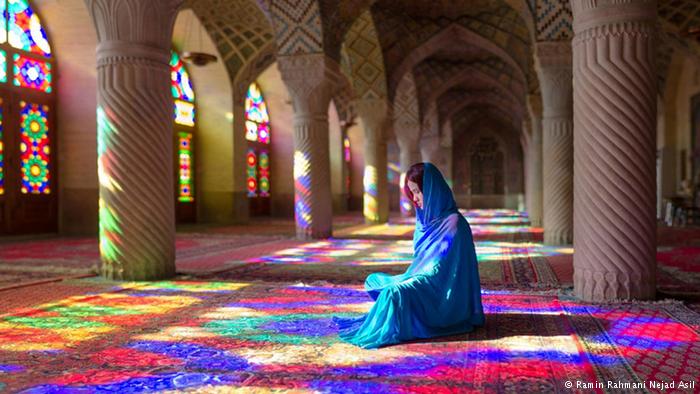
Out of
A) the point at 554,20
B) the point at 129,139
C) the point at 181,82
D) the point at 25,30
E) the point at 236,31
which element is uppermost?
the point at 236,31

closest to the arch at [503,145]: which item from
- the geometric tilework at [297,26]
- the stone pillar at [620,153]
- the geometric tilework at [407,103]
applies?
the geometric tilework at [407,103]

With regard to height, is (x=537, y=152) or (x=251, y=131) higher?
(x=251, y=131)

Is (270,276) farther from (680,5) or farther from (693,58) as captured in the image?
(693,58)

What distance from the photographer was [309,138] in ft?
36.3

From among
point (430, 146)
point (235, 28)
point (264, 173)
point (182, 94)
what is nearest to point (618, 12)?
point (235, 28)

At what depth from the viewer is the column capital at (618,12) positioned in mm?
4656

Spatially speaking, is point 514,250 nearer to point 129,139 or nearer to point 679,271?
point 679,271

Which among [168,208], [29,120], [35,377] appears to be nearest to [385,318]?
[35,377]

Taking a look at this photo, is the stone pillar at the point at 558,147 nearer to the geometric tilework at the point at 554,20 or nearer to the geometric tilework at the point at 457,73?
the geometric tilework at the point at 554,20

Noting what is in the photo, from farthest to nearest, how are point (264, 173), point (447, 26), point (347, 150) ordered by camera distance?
point (347, 150)
point (264, 173)
point (447, 26)

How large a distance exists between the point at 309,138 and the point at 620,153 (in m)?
7.13

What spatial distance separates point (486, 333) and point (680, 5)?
11.7 m

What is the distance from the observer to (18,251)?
9.30m

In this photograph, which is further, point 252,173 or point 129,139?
point 252,173
